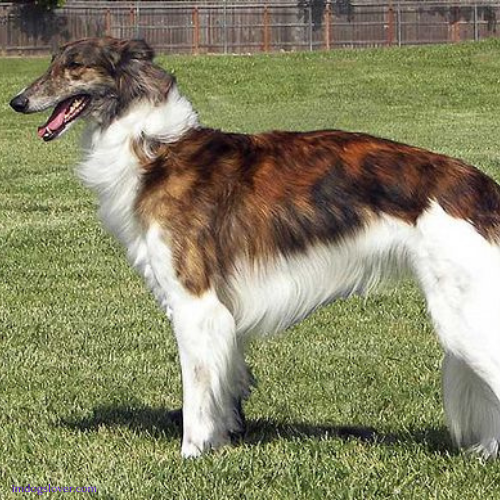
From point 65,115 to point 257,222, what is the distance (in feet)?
3.46

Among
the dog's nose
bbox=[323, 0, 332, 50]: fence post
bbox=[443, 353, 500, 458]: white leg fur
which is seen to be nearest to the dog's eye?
the dog's nose

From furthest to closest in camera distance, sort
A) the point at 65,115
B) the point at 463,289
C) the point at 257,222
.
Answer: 1. the point at 65,115
2. the point at 257,222
3. the point at 463,289

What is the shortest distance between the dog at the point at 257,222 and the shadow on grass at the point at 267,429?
13.3 inches

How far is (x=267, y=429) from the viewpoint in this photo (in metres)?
6.39

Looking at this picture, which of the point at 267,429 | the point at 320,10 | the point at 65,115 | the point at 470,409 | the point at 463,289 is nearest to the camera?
the point at 463,289

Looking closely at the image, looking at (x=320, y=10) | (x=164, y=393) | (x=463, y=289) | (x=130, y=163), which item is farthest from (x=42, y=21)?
(x=463, y=289)

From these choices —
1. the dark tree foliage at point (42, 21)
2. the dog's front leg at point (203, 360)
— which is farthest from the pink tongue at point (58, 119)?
the dark tree foliage at point (42, 21)

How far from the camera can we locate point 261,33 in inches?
1875

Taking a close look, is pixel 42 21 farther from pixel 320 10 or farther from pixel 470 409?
pixel 470 409

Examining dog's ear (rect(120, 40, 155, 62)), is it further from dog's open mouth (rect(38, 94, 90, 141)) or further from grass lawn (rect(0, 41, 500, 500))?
grass lawn (rect(0, 41, 500, 500))

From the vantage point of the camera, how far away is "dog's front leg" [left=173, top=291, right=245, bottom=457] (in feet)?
18.2

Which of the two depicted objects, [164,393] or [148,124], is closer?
[148,124]

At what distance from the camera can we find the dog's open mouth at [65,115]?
575cm

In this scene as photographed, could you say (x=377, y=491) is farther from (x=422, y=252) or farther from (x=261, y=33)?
(x=261, y=33)
